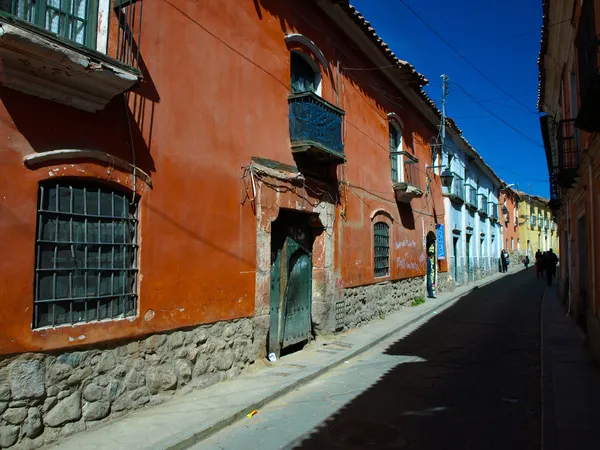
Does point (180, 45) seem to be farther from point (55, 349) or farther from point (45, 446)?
point (45, 446)

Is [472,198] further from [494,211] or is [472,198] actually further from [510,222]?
[510,222]

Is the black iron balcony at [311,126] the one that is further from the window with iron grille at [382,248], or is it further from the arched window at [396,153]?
the arched window at [396,153]

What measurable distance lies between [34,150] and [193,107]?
2.30m

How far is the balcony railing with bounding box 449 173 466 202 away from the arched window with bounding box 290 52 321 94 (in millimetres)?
12277

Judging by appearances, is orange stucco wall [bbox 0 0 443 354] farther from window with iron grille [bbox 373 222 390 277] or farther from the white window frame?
the white window frame

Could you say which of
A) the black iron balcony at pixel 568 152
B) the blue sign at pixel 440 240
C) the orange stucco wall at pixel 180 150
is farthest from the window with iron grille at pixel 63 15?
the blue sign at pixel 440 240

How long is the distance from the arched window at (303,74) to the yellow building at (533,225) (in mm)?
39518

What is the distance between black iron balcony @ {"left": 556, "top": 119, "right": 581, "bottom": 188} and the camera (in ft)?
29.9

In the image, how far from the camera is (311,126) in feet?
27.5

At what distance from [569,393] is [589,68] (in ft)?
14.3

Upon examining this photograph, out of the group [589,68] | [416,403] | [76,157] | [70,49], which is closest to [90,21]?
[70,49]

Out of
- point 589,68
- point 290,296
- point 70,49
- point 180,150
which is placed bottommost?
point 290,296

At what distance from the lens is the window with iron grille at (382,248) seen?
12.1m

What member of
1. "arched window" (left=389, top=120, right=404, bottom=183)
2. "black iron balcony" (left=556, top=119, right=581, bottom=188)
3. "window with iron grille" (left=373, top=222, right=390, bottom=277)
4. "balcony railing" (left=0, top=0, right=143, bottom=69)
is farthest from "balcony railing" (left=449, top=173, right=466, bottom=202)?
"balcony railing" (left=0, top=0, right=143, bottom=69)
